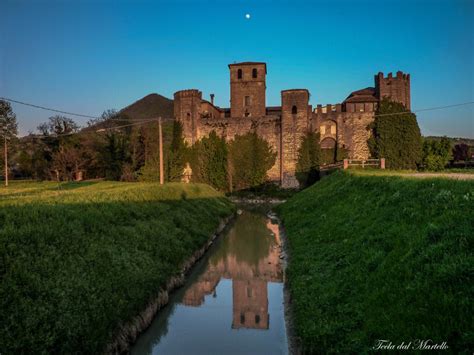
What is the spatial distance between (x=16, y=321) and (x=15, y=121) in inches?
1857

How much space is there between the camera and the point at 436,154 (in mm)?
37000

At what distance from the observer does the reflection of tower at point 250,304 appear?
27.0 ft

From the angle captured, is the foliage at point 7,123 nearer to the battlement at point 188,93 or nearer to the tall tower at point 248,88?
the battlement at point 188,93

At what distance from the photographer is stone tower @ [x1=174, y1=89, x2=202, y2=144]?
39281 millimetres

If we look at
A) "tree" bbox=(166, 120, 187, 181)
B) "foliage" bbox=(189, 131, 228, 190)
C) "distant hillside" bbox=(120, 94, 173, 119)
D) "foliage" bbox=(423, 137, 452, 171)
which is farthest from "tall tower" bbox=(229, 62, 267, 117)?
"distant hillside" bbox=(120, 94, 173, 119)

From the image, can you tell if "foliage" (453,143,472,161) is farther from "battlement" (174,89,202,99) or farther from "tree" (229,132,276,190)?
"battlement" (174,89,202,99)

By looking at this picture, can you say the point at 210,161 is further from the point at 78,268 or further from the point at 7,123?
the point at 78,268

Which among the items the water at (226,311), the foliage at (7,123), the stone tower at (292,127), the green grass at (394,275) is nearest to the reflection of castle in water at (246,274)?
the water at (226,311)

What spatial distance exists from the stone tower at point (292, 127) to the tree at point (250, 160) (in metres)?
1.81

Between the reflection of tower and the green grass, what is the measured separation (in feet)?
3.42

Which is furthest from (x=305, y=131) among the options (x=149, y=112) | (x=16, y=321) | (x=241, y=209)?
(x=149, y=112)

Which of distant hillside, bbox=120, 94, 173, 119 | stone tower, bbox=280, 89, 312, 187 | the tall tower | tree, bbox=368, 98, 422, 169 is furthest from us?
distant hillside, bbox=120, 94, 173, 119

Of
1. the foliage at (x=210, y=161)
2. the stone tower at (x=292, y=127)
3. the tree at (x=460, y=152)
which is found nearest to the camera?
the stone tower at (x=292, y=127)

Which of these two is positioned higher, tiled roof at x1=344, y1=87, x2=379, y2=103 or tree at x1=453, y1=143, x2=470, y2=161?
tiled roof at x1=344, y1=87, x2=379, y2=103
